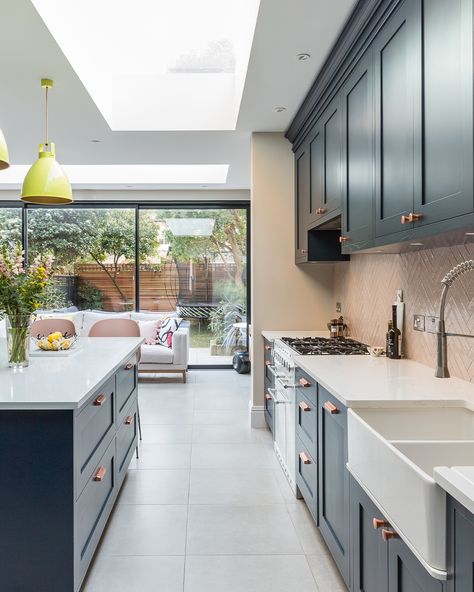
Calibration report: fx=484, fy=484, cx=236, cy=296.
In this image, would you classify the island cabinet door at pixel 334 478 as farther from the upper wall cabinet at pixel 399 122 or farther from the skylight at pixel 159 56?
the skylight at pixel 159 56

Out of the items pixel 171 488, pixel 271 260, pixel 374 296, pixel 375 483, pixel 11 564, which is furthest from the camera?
pixel 271 260

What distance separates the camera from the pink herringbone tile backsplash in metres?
2.17

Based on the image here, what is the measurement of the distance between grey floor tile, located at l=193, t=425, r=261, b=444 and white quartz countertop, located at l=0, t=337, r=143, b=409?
1206 mm

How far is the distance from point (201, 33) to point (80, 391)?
2.96m

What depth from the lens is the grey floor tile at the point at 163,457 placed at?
3541mm

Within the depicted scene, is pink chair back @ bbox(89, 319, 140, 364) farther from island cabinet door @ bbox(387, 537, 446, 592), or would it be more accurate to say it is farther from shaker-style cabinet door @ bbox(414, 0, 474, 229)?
island cabinet door @ bbox(387, 537, 446, 592)

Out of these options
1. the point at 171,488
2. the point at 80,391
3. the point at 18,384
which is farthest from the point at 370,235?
the point at 171,488

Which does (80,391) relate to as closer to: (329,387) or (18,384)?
(18,384)

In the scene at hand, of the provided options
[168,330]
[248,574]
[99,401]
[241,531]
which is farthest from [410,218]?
[168,330]

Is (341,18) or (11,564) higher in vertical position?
(341,18)

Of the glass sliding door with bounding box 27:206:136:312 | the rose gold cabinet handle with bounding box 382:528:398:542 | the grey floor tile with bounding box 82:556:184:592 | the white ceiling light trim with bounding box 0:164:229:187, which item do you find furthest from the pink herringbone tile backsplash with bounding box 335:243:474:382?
the glass sliding door with bounding box 27:206:136:312

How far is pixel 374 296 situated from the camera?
338cm

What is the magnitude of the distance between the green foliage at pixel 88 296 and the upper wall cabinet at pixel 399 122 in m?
4.88

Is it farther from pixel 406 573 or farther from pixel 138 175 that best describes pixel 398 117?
pixel 138 175
